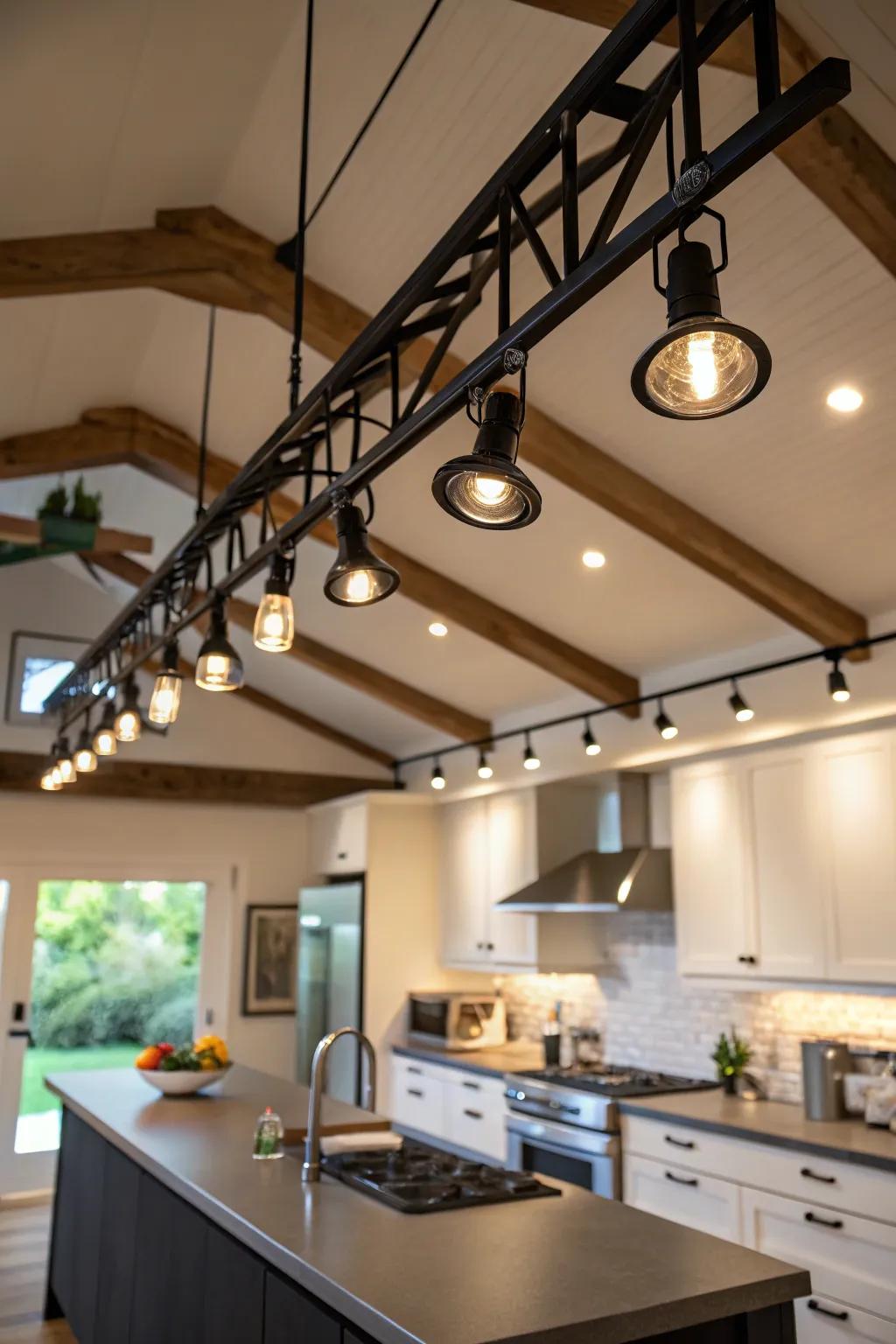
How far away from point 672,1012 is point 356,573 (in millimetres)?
3787

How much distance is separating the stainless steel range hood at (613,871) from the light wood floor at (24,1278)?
270 centimetres

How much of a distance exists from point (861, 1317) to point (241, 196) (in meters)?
4.08

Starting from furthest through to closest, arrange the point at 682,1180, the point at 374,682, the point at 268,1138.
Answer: the point at 374,682, the point at 682,1180, the point at 268,1138

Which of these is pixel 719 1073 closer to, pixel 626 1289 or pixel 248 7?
pixel 626 1289

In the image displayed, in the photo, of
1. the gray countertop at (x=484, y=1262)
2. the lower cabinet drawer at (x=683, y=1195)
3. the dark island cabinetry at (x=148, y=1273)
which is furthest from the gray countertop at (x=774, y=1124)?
the dark island cabinetry at (x=148, y=1273)

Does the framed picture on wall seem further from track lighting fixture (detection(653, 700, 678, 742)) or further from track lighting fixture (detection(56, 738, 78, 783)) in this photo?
track lighting fixture (detection(653, 700, 678, 742))

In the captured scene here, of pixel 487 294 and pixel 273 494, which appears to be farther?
pixel 273 494

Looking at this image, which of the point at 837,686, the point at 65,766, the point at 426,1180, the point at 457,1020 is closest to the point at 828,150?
the point at 837,686

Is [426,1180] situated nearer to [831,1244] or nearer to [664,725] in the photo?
[831,1244]

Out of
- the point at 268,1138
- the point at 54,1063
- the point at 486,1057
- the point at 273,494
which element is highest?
the point at 273,494

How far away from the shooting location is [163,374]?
4.43m

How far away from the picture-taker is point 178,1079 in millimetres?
3934

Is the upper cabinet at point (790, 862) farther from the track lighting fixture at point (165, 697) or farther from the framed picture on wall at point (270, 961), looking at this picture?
the framed picture on wall at point (270, 961)

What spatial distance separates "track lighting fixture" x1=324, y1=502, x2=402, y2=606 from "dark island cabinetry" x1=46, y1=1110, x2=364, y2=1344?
56.8 inches
